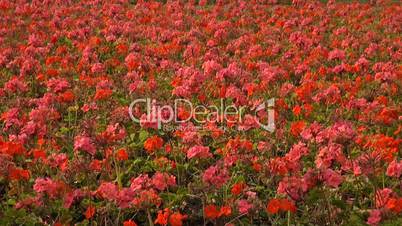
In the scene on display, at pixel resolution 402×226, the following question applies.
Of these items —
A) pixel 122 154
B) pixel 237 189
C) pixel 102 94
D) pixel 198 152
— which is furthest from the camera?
pixel 102 94

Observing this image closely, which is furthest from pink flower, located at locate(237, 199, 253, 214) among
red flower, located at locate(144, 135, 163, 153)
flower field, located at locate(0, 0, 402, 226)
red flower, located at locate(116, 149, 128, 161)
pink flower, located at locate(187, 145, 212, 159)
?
red flower, located at locate(116, 149, 128, 161)

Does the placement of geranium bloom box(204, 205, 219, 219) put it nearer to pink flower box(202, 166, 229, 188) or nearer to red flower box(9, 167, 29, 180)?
pink flower box(202, 166, 229, 188)

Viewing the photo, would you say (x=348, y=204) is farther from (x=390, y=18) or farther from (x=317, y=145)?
(x=390, y=18)

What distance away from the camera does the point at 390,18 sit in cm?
1234

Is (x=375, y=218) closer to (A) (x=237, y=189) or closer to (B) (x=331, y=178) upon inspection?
(B) (x=331, y=178)

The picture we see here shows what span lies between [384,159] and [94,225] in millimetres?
2397

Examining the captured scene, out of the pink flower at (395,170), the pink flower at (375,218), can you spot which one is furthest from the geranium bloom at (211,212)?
the pink flower at (395,170)

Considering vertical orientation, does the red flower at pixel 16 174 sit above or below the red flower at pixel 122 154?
above

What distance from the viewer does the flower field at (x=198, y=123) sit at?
4590mm

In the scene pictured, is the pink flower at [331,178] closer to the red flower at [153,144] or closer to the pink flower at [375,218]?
the pink flower at [375,218]

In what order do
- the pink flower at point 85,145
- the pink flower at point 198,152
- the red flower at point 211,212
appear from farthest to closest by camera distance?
the pink flower at point 198,152 < the pink flower at point 85,145 < the red flower at point 211,212

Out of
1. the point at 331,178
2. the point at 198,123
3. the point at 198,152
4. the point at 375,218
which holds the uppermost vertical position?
the point at 331,178

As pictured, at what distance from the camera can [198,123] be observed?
6.62 metres

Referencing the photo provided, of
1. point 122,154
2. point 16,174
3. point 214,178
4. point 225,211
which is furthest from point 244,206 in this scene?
point 16,174
